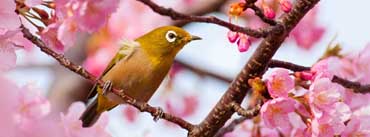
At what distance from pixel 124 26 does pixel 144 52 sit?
5.97 feet

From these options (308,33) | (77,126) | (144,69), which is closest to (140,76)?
(144,69)

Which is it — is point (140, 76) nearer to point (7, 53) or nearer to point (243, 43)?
point (243, 43)

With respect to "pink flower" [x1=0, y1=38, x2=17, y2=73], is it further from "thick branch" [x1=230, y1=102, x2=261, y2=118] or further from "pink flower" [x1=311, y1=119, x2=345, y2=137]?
"pink flower" [x1=311, y1=119, x2=345, y2=137]

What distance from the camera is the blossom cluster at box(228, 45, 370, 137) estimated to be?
1.41m

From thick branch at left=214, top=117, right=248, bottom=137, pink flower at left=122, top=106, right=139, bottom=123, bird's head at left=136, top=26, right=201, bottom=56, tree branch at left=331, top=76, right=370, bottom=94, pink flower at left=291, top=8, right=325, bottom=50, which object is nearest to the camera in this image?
tree branch at left=331, top=76, right=370, bottom=94

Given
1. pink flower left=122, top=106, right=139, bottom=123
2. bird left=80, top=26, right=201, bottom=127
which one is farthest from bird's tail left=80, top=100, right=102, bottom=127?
pink flower left=122, top=106, right=139, bottom=123

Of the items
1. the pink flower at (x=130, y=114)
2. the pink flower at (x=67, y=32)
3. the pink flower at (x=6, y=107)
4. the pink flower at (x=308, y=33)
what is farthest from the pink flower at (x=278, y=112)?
the pink flower at (x=130, y=114)

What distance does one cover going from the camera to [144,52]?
246 centimetres

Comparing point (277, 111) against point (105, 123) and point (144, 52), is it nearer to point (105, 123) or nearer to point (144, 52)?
point (105, 123)

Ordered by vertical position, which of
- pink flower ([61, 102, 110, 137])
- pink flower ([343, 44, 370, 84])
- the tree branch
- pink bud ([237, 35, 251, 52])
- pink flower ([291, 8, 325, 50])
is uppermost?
pink bud ([237, 35, 251, 52])

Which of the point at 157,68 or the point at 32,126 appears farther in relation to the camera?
the point at 157,68

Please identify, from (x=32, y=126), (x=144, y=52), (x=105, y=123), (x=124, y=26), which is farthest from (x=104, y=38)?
(x=32, y=126)

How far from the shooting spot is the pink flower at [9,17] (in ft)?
3.82

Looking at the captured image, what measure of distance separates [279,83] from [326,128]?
139mm
